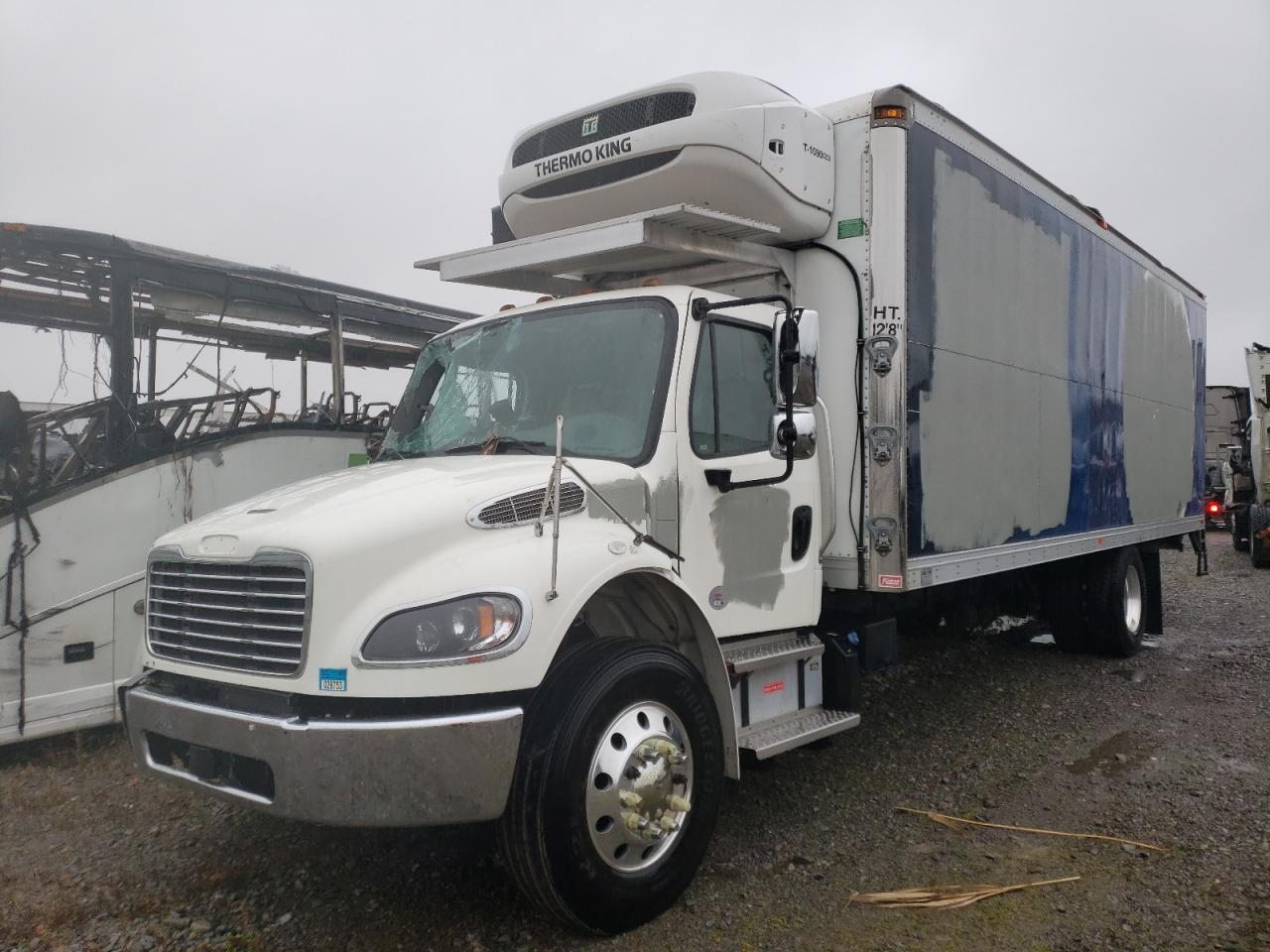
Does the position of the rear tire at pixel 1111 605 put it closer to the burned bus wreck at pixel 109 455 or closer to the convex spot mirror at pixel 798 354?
the convex spot mirror at pixel 798 354

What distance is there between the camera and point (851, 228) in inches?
196

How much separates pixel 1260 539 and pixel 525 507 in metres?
16.6

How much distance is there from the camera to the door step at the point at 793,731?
4.23m

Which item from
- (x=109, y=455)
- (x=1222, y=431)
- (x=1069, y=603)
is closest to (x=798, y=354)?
(x=109, y=455)

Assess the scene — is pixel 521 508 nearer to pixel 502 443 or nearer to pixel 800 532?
pixel 502 443

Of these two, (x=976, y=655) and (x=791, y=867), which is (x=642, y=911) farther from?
(x=976, y=655)

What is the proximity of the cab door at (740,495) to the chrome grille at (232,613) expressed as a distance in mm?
1594

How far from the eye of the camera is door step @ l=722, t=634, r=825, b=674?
4297mm

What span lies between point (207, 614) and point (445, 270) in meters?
2.39

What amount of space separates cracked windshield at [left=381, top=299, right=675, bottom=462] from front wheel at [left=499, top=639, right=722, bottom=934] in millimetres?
932

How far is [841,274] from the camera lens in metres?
5.00

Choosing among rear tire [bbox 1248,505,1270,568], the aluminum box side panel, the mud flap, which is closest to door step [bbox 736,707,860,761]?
the aluminum box side panel

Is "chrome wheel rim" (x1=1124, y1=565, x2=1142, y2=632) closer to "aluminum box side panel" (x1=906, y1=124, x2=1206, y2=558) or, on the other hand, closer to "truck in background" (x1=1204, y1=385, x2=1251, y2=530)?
"aluminum box side panel" (x1=906, y1=124, x2=1206, y2=558)

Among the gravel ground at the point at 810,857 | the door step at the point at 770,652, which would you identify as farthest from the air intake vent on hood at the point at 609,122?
the gravel ground at the point at 810,857
